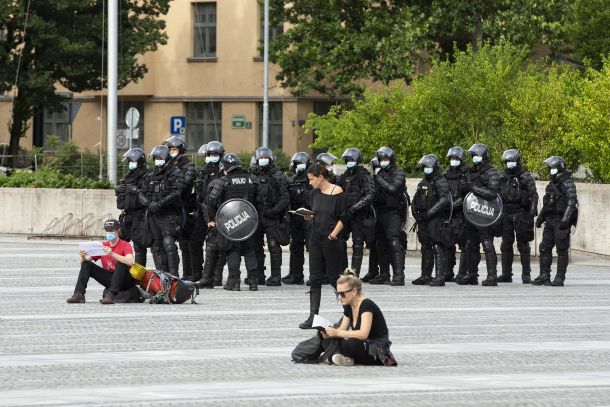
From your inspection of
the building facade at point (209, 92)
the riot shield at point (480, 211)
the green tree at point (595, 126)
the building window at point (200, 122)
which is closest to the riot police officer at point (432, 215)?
the riot shield at point (480, 211)

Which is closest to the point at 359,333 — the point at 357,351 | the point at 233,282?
the point at 357,351

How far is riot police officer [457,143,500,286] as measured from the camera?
23266 mm

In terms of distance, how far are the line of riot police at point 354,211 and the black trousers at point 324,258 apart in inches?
169

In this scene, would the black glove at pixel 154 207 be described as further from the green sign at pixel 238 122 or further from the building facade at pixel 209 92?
the building facade at pixel 209 92

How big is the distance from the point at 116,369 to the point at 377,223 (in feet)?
33.4

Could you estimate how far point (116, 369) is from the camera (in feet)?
43.8

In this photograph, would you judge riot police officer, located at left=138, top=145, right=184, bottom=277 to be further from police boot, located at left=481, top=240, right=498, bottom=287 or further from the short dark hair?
the short dark hair

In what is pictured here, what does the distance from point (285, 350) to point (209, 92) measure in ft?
174

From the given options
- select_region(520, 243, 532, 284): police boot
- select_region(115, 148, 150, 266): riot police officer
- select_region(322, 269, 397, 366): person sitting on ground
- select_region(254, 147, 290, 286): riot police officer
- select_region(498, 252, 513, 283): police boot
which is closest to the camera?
select_region(322, 269, 397, 366): person sitting on ground

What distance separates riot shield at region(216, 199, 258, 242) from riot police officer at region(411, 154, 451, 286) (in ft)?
9.95

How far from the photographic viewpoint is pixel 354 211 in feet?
72.4

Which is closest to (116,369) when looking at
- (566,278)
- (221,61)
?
(566,278)

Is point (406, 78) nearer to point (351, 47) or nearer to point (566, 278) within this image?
point (351, 47)

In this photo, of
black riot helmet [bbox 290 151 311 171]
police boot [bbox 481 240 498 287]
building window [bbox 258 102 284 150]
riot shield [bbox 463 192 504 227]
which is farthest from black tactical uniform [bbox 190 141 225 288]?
building window [bbox 258 102 284 150]
